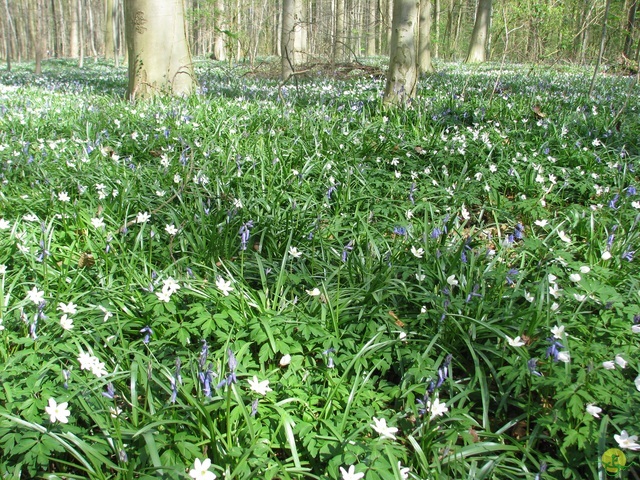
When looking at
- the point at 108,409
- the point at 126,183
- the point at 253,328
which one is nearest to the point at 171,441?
the point at 108,409

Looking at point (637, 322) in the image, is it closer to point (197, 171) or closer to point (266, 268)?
point (266, 268)

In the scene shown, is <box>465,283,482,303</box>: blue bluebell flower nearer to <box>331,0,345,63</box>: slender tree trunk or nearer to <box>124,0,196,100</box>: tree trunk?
<box>331,0,345,63</box>: slender tree trunk

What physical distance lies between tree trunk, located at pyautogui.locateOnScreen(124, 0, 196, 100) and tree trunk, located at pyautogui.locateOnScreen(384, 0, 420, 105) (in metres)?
3.17

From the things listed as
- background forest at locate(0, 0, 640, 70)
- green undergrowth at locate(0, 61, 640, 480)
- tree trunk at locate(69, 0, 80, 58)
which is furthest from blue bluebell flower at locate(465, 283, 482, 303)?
tree trunk at locate(69, 0, 80, 58)

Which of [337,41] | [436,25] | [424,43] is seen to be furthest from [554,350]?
[436,25]

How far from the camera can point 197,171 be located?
381 cm

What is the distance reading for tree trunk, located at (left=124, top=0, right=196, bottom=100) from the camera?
6.47 metres

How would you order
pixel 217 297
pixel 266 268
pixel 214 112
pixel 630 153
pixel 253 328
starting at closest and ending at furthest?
pixel 253 328, pixel 217 297, pixel 266 268, pixel 630 153, pixel 214 112

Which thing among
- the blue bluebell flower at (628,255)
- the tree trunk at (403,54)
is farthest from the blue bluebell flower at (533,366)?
the tree trunk at (403,54)

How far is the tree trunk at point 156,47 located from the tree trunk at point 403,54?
317cm

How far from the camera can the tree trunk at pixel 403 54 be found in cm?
579

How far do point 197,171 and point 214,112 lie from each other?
204 cm

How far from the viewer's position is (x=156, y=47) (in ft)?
21.7

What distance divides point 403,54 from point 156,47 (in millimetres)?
3575
